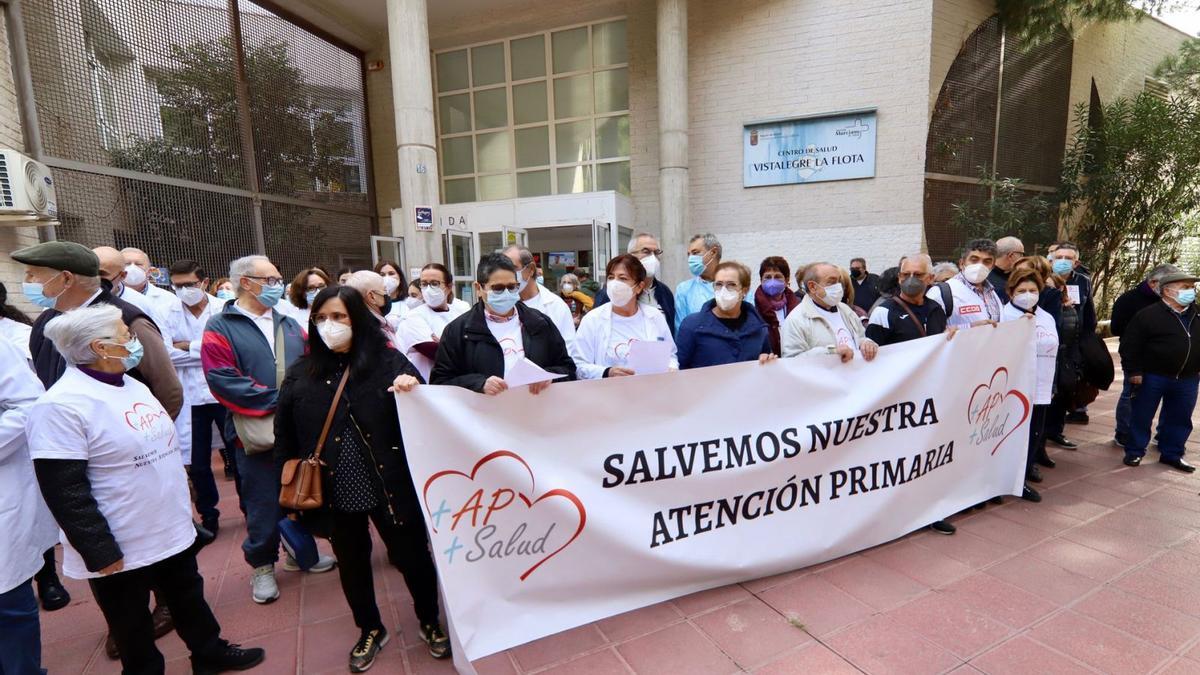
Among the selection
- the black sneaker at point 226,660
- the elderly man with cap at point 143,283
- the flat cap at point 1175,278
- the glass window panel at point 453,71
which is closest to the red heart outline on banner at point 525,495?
the black sneaker at point 226,660

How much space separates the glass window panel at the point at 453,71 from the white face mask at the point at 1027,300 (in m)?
12.3

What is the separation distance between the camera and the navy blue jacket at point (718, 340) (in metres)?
3.20

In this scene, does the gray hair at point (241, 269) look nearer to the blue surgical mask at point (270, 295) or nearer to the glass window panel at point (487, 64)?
the blue surgical mask at point (270, 295)

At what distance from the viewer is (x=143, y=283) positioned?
14.2ft

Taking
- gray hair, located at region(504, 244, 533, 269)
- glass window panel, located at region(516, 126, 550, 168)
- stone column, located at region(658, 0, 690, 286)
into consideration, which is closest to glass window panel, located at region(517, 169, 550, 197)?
glass window panel, located at region(516, 126, 550, 168)

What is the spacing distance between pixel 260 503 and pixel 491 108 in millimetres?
11854

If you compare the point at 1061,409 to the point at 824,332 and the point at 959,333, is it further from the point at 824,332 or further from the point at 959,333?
the point at 824,332

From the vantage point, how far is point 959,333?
11.1 ft

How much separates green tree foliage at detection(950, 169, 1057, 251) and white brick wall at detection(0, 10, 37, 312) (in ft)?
45.2

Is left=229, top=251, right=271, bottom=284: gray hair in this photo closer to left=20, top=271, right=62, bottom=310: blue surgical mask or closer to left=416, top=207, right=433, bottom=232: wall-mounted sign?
left=20, top=271, right=62, bottom=310: blue surgical mask

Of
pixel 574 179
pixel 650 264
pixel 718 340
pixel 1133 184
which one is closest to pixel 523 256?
pixel 650 264

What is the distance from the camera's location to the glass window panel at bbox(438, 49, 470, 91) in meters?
13.0

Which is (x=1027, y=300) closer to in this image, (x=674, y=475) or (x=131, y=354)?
(x=674, y=475)

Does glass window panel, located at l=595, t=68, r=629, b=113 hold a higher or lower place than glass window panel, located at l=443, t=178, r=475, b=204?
higher
